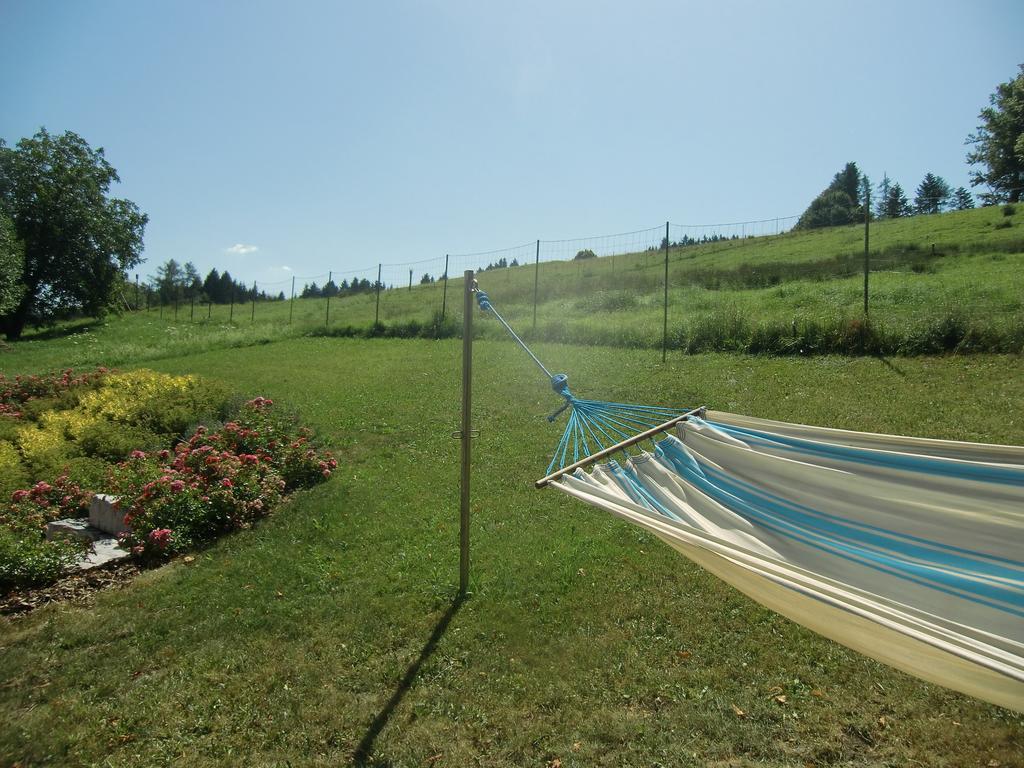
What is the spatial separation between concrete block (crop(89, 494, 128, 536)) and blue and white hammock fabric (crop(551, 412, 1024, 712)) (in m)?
4.45

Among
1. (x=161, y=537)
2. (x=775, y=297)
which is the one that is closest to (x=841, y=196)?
(x=775, y=297)

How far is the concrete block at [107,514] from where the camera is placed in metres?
5.39

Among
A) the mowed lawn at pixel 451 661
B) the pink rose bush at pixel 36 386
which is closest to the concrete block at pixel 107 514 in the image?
the mowed lawn at pixel 451 661

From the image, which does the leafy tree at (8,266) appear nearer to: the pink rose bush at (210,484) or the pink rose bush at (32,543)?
the pink rose bush at (210,484)

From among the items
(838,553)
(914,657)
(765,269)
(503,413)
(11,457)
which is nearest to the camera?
(914,657)

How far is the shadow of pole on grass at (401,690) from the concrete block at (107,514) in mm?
3229

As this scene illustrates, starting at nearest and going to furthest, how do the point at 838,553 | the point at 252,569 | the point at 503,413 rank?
the point at 838,553
the point at 252,569
the point at 503,413

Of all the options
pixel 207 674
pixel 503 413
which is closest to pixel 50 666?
pixel 207 674

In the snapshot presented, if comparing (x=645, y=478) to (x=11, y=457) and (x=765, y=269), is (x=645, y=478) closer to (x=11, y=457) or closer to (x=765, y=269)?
(x=11, y=457)

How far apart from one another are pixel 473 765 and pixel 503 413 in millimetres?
5857

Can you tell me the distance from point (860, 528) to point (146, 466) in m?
5.92

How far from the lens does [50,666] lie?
354 cm

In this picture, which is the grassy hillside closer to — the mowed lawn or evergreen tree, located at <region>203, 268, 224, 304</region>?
the mowed lawn

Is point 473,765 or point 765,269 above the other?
point 765,269
